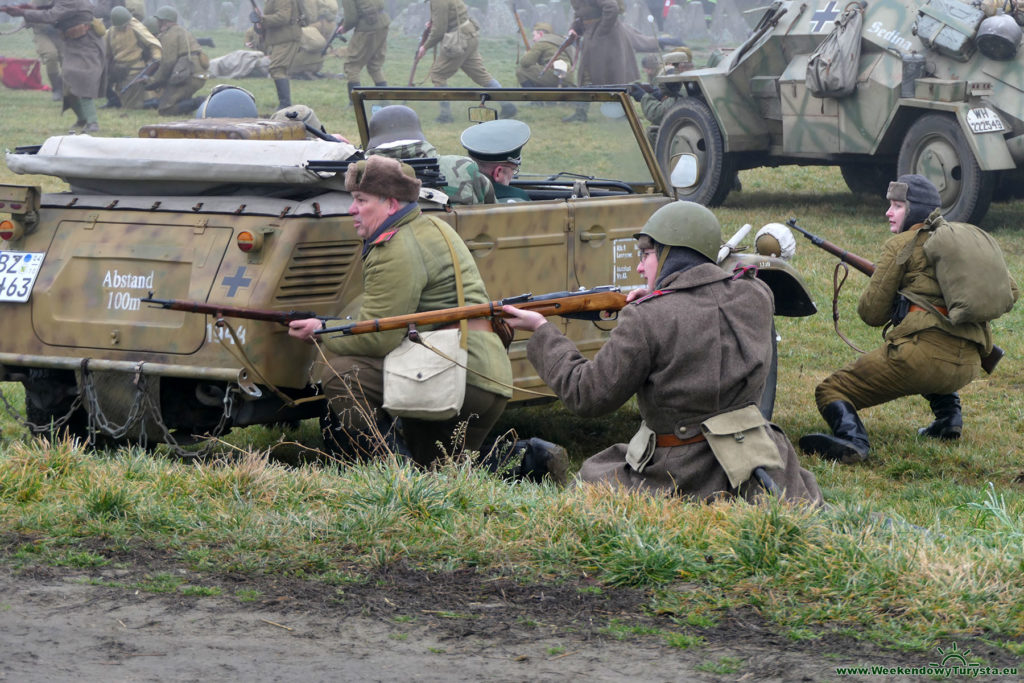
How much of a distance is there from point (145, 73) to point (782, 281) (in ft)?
54.9

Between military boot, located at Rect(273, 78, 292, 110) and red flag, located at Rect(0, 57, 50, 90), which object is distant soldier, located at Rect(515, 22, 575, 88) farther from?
red flag, located at Rect(0, 57, 50, 90)

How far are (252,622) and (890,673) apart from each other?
1526 millimetres

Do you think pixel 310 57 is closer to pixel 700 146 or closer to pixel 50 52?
pixel 50 52

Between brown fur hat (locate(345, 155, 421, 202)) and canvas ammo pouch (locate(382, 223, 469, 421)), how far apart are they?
0.53 m

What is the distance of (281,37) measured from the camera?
20.8 meters

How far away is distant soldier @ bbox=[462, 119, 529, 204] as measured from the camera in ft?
21.4

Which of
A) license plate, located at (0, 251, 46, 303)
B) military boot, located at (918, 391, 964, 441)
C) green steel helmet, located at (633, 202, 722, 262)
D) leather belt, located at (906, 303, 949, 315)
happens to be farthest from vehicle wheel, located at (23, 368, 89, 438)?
military boot, located at (918, 391, 964, 441)

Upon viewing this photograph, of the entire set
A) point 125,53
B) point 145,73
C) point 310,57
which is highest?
point 125,53

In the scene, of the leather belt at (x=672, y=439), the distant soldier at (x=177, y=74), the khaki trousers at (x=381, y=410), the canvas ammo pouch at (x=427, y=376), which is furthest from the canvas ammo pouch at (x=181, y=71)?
the leather belt at (x=672, y=439)

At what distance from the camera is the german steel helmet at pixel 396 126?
6617 mm

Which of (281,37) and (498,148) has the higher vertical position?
(498,148)

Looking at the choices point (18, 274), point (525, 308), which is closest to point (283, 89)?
point (18, 274)

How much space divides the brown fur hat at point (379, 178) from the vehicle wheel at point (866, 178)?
9342 mm

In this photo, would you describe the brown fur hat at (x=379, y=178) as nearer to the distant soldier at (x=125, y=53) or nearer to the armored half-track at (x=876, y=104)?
the armored half-track at (x=876, y=104)
